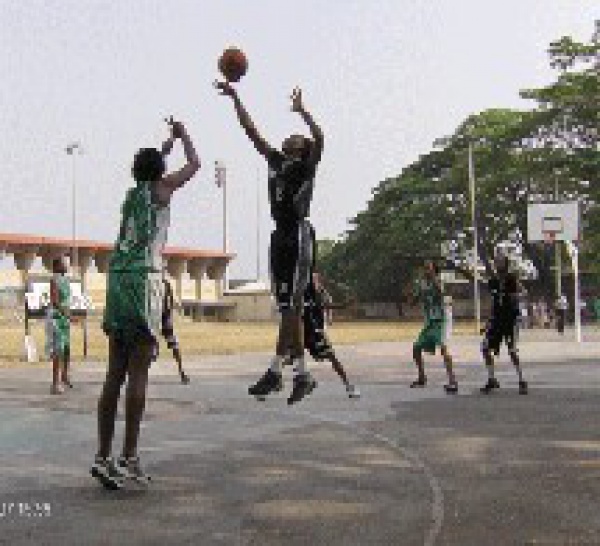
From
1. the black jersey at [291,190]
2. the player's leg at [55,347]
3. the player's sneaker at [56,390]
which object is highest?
the black jersey at [291,190]

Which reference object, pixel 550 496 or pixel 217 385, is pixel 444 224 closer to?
pixel 217 385

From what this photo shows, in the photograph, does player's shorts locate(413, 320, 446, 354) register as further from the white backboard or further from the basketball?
the white backboard

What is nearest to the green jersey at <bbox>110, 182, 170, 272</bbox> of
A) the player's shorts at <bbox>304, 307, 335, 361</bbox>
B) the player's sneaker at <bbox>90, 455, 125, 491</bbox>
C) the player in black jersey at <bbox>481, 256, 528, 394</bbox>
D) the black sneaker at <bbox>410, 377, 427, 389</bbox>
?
the player's sneaker at <bbox>90, 455, 125, 491</bbox>

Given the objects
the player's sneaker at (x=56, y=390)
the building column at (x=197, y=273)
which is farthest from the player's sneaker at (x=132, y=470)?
the building column at (x=197, y=273)

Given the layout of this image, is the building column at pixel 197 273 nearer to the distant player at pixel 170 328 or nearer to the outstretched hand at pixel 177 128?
the distant player at pixel 170 328

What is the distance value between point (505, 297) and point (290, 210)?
671 centimetres

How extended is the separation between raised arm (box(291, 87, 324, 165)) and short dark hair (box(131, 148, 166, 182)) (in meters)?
1.00

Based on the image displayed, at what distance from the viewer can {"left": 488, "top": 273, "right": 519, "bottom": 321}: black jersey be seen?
12.2 m

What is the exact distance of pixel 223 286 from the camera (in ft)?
253

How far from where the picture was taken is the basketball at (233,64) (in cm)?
631

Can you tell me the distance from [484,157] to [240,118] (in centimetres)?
5257

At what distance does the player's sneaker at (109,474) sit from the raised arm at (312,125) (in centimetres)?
234

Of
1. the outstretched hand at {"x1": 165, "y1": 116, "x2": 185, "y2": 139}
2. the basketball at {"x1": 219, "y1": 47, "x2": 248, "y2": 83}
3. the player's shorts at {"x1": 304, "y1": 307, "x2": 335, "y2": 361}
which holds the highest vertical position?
the basketball at {"x1": 219, "y1": 47, "x2": 248, "y2": 83}

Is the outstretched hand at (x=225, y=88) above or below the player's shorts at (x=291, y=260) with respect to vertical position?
above
